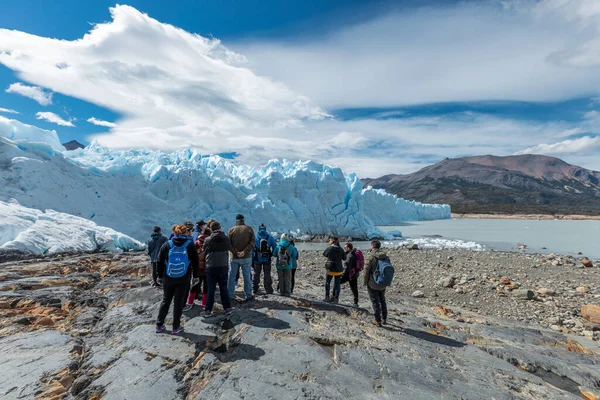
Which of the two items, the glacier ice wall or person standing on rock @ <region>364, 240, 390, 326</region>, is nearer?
person standing on rock @ <region>364, 240, 390, 326</region>

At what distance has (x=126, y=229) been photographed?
23.6 metres

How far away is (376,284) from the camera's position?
213 inches

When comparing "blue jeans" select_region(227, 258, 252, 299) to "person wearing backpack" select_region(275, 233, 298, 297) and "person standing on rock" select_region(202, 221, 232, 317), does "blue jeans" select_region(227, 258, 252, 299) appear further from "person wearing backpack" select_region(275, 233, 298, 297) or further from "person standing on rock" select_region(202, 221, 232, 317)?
"person wearing backpack" select_region(275, 233, 298, 297)

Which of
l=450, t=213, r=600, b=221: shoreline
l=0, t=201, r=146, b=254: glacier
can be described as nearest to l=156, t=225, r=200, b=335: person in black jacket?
l=0, t=201, r=146, b=254: glacier

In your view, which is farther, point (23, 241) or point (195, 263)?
point (23, 241)

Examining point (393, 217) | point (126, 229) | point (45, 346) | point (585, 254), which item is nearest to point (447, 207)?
point (393, 217)

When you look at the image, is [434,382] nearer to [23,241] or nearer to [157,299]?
[157,299]

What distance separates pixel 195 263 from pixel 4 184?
22.7 meters

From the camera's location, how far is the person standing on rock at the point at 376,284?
5418 millimetres

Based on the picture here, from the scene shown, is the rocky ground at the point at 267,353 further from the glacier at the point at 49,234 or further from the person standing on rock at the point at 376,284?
the glacier at the point at 49,234

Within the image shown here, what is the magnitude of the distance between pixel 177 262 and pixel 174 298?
520mm

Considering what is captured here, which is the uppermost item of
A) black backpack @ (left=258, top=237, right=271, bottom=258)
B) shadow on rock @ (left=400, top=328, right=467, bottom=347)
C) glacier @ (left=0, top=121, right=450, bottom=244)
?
glacier @ (left=0, top=121, right=450, bottom=244)

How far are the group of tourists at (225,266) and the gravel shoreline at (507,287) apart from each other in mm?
2418

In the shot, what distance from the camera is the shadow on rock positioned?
5.08 meters
